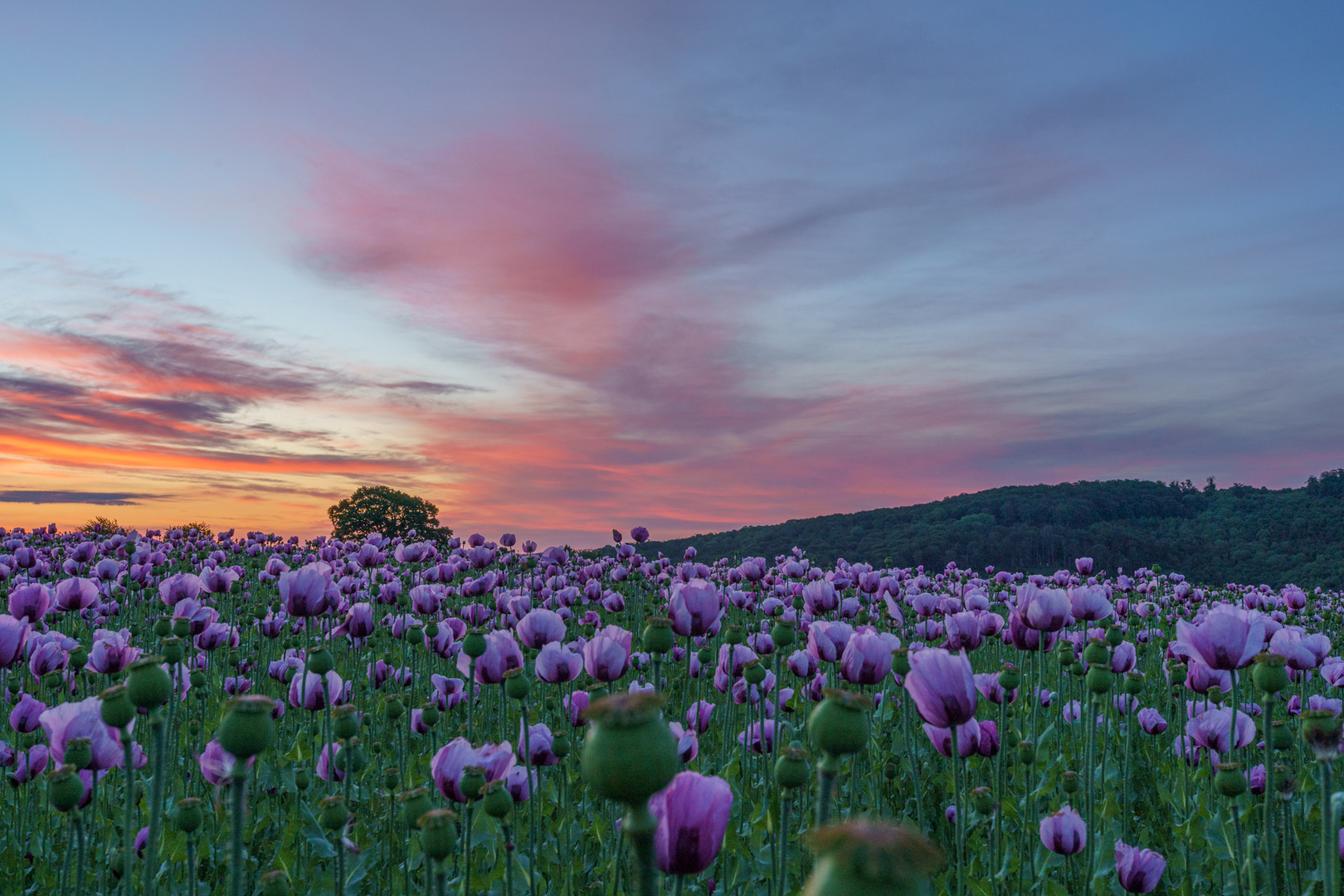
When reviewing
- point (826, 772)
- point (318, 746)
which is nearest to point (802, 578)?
point (318, 746)

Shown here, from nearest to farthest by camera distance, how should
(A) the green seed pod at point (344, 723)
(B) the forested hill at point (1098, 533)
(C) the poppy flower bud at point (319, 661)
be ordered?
(A) the green seed pod at point (344, 723), (C) the poppy flower bud at point (319, 661), (B) the forested hill at point (1098, 533)

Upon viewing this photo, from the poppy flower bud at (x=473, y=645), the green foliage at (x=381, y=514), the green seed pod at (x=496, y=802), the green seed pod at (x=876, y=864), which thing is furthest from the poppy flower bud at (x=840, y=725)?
the green foliage at (x=381, y=514)

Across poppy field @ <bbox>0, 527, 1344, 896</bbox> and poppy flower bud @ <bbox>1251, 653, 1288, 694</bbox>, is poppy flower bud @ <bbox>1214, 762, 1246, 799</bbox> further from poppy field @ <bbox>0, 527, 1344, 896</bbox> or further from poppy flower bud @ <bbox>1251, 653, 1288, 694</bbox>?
poppy flower bud @ <bbox>1251, 653, 1288, 694</bbox>

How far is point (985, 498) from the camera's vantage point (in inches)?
2222

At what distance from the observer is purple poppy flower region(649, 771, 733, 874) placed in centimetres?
183

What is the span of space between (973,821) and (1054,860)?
961 millimetres

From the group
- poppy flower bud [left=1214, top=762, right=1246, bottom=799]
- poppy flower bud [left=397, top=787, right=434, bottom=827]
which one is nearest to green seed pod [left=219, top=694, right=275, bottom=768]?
poppy flower bud [left=397, top=787, right=434, bottom=827]

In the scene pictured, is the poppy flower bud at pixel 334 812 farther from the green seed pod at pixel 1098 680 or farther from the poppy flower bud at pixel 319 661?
the green seed pod at pixel 1098 680

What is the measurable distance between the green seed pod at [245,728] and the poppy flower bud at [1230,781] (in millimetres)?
3779

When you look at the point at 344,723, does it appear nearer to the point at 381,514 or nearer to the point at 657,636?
the point at 657,636

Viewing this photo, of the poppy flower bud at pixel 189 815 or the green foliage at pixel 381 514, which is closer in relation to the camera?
the poppy flower bud at pixel 189 815

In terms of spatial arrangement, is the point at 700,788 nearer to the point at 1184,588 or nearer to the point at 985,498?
the point at 1184,588

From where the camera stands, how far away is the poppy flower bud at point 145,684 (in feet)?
8.41

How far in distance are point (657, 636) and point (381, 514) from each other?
43350 millimetres
